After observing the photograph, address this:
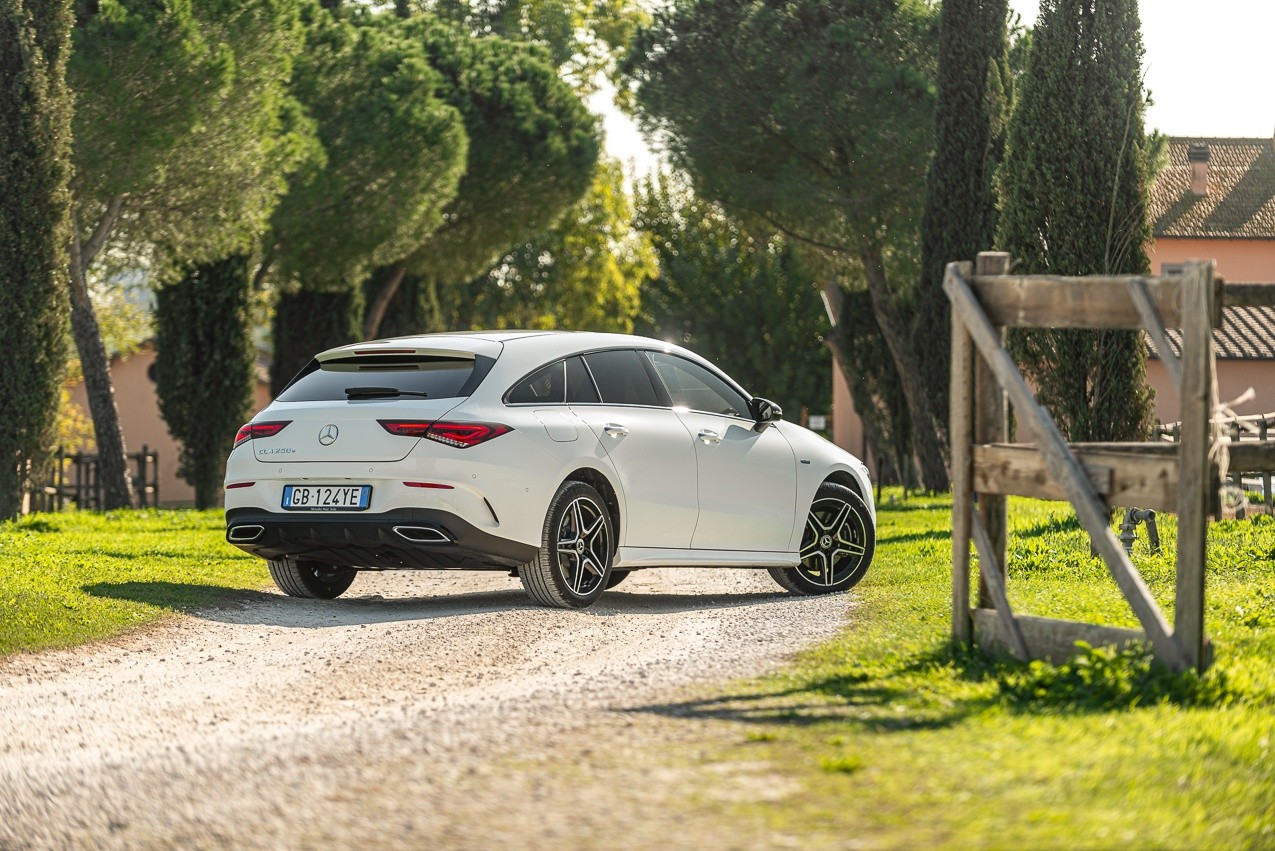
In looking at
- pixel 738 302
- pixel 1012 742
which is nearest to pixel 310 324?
pixel 1012 742

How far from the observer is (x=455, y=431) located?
32.3ft

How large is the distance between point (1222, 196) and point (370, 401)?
41308mm

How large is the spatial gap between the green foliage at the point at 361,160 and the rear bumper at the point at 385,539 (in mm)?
21382

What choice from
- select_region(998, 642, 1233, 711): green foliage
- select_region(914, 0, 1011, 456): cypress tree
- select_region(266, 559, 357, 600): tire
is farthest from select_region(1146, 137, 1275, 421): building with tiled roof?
select_region(998, 642, 1233, 711): green foliage

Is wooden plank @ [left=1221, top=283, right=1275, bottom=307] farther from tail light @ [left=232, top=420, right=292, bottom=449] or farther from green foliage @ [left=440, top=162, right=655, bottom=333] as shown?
green foliage @ [left=440, top=162, right=655, bottom=333]

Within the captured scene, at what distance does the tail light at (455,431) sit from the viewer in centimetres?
985

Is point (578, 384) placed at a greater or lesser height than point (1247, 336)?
lesser

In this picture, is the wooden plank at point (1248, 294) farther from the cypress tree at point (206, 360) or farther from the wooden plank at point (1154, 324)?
the cypress tree at point (206, 360)

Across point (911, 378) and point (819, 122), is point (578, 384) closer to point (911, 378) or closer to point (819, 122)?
point (911, 378)

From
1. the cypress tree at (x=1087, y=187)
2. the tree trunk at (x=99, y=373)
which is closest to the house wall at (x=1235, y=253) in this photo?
the tree trunk at (x=99, y=373)

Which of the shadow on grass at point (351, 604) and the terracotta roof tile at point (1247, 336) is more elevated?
the terracotta roof tile at point (1247, 336)

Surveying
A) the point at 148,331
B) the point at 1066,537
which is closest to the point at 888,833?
the point at 1066,537

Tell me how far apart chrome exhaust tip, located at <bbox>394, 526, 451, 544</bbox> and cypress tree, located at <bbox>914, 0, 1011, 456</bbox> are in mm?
13929

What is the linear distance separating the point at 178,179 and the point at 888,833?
23.1 m
